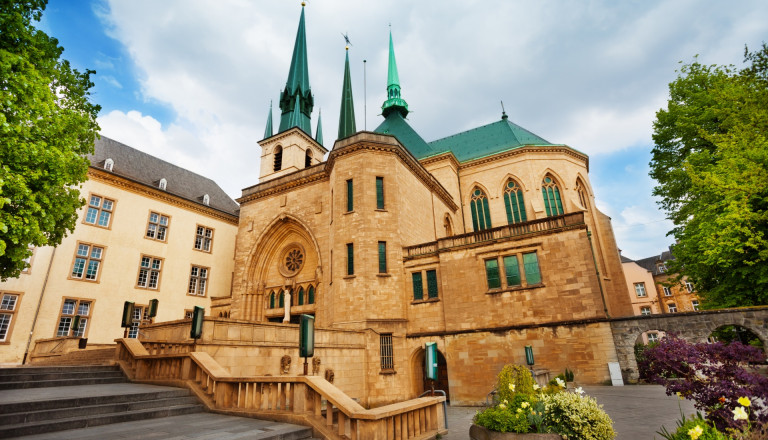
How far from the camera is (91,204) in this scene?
22422 millimetres

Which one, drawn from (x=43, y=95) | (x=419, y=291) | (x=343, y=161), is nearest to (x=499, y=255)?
(x=419, y=291)

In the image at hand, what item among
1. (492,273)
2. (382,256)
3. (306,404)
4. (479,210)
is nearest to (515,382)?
(306,404)

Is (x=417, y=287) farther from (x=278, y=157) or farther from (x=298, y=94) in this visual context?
(x=298, y=94)

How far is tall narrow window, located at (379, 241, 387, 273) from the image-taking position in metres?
19.1

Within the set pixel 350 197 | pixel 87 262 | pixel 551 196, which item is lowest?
pixel 87 262

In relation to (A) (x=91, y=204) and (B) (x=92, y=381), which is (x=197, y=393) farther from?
(A) (x=91, y=204)

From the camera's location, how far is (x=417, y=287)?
19.2 meters

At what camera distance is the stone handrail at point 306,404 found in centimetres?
564

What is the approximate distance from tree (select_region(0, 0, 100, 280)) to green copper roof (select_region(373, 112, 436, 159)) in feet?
81.4

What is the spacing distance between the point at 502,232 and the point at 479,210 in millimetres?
14150

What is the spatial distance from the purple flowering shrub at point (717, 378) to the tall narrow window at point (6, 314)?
27.1m

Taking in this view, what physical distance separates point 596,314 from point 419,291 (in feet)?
26.5

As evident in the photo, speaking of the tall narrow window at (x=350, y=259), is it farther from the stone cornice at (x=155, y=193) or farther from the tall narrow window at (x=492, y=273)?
the stone cornice at (x=155, y=193)

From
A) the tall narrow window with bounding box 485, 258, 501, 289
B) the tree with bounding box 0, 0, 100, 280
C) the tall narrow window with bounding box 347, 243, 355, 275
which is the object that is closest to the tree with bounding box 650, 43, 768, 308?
the tall narrow window with bounding box 485, 258, 501, 289
